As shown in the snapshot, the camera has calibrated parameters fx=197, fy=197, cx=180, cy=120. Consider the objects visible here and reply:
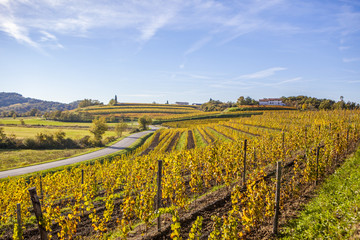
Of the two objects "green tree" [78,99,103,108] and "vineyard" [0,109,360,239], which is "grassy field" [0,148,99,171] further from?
"green tree" [78,99,103,108]

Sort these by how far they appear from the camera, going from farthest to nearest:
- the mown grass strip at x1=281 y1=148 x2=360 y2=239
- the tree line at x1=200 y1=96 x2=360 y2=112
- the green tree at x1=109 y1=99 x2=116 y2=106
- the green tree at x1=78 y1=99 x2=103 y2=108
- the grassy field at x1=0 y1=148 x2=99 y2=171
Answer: the green tree at x1=78 y1=99 x2=103 y2=108 < the green tree at x1=109 y1=99 x2=116 y2=106 < the tree line at x1=200 y1=96 x2=360 y2=112 < the grassy field at x1=0 y1=148 x2=99 y2=171 < the mown grass strip at x1=281 y1=148 x2=360 y2=239

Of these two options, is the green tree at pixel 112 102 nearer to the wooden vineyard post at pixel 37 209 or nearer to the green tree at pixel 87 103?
the green tree at pixel 87 103

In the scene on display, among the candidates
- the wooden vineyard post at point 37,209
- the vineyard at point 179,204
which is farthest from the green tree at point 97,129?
the wooden vineyard post at point 37,209

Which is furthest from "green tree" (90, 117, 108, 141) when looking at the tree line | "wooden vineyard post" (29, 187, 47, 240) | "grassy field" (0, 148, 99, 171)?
the tree line

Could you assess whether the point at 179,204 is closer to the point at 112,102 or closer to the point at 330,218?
the point at 330,218

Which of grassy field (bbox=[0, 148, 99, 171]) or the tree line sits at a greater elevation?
the tree line

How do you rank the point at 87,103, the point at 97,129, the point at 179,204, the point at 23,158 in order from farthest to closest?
the point at 87,103 → the point at 97,129 → the point at 23,158 → the point at 179,204

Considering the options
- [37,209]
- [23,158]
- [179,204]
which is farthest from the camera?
[23,158]

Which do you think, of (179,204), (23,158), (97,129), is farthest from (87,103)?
(179,204)

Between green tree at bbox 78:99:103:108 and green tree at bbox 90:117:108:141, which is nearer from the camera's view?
green tree at bbox 90:117:108:141

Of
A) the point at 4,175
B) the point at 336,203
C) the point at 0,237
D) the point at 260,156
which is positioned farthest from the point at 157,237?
the point at 4,175

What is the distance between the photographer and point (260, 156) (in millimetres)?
14828

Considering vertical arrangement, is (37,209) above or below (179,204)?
above

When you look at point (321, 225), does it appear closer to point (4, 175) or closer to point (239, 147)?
point (239, 147)
